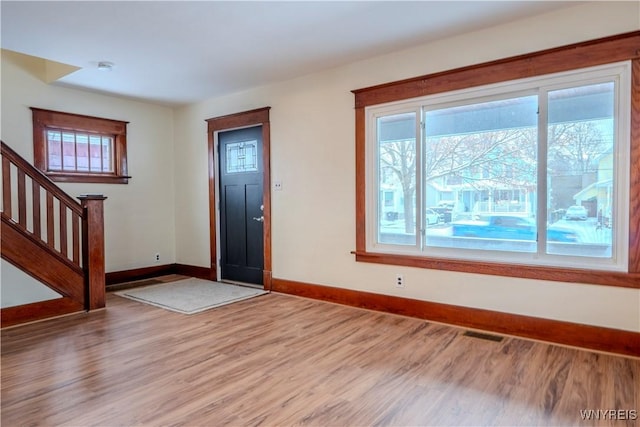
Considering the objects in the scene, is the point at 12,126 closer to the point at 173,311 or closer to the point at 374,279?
the point at 173,311

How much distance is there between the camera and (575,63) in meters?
2.82

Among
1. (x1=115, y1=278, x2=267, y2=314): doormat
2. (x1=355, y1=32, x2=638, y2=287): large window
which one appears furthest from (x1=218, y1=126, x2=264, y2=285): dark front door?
(x1=355, y1=32, x2=638, y2=287): large window

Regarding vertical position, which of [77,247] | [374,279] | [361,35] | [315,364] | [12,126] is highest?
[361,35]

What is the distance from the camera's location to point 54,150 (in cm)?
474

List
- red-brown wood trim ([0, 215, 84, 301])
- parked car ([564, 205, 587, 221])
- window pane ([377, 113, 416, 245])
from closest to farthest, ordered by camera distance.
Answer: parked car ([564, 205, 587, 221]), red-brown wood trim ([0, 215, 84, 301]), window pane ([377, 113, 416, 245])

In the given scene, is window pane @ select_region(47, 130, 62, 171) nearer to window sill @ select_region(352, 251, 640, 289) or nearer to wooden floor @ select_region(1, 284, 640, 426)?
wooden floor @ select_region(1, 284, 640, 426)

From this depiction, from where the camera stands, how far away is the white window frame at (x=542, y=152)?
2.68 m

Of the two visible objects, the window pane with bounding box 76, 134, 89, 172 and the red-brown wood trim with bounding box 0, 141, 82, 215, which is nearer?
the red-brown wood trim with bounding box 0, 141, 82, 215

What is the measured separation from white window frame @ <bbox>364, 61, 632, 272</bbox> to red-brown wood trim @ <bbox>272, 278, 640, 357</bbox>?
0.45 meters

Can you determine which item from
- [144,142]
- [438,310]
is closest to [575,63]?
[438,310]

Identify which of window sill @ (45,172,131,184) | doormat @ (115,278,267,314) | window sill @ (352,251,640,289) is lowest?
doormat @ (115,278,267,314)

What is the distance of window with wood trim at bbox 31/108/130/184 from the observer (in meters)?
4.60

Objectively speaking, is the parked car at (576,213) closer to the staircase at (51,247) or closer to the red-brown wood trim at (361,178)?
the red-brown wood trim at (361,178)

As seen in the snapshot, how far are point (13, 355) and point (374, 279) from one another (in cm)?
306
